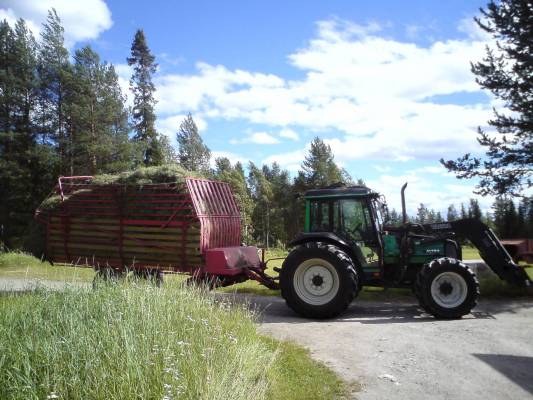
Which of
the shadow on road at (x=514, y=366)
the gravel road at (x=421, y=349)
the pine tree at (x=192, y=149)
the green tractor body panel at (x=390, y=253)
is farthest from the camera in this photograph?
the pine tree at (x=192, y=149)

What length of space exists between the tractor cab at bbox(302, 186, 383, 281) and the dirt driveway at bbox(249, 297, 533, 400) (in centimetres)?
121

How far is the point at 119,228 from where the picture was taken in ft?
35.4

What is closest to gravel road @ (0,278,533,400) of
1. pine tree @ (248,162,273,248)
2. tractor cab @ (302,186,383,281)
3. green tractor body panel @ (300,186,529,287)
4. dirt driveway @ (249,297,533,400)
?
dirt driveway @ (249,297,533,400)

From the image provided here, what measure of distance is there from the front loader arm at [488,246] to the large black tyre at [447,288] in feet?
3.91

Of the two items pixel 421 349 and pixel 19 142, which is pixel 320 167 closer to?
pixel 19 142

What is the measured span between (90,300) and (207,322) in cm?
142

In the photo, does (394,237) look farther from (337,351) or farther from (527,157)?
(527,157)

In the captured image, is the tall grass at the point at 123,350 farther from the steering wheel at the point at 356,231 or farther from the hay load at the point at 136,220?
the steering wheel at the point at 356,231

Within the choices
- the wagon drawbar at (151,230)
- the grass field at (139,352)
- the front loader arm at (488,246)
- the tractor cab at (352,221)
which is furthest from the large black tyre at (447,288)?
the grass field at (139,352)

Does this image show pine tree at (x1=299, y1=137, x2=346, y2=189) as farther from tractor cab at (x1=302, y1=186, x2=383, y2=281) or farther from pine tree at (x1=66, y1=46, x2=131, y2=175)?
tractor cab at (x1=302, y1=186, x2=383, y2=281)

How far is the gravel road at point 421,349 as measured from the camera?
5246mm

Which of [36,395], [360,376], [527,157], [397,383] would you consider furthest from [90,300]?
[527,157]

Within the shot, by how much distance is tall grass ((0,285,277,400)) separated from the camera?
12.4ft

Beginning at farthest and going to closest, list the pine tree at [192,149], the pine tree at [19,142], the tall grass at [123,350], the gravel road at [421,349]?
the pine tree at [192,149] < the pine tree at [19,142] < the gravel road at [421,349] < the tall grass at [123,350]
